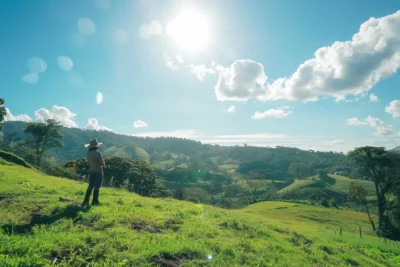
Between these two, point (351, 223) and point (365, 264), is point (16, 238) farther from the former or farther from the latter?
point (351, 223)

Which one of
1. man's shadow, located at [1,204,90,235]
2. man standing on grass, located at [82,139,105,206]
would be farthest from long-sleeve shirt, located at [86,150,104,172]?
man's shadow, located at [1,204,90,235]

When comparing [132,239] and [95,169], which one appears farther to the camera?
[95,169]

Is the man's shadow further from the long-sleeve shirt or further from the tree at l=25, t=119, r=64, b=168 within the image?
the tree at l=25, t=119, r=64, b=168

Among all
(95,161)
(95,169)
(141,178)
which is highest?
(95,161)

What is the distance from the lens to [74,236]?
26.8ft

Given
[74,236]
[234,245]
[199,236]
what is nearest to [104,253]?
[74,236]

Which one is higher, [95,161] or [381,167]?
[95,161]

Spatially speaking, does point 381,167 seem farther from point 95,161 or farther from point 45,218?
point 45,218

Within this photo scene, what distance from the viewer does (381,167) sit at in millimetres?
58344

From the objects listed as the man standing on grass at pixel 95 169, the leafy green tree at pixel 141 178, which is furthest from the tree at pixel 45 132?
the man standing on grass at pixel 95 169

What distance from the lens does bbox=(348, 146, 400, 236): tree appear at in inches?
→ 2239

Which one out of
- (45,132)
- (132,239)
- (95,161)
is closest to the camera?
(132,239)

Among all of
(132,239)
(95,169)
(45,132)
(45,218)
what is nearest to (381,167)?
(95,169)

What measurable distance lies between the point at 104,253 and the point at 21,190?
9.99 metres
